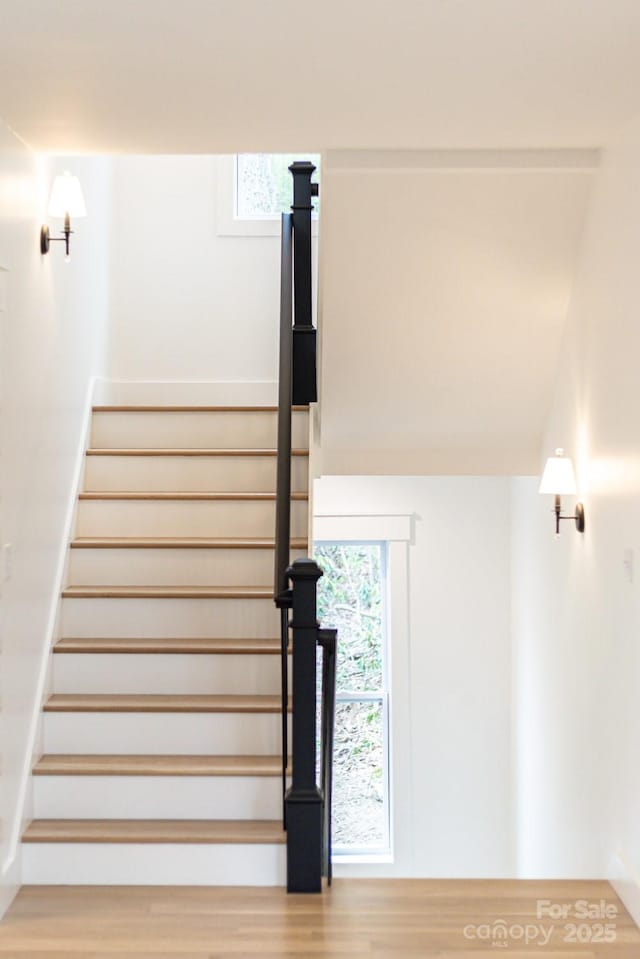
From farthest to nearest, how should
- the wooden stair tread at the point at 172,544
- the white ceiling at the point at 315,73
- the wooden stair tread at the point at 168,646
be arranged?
the wooden stair tread at the point at 172,544 → the wooden stair tread at the point at 168,646 → the white ceiling at the point at 315,73

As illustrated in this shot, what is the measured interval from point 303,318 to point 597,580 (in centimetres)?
186

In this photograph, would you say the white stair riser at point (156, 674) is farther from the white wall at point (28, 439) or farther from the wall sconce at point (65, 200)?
the wall sconce at point (65, 200)

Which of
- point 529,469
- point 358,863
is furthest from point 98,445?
point 358,863

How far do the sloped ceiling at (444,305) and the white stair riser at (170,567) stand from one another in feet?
2.61

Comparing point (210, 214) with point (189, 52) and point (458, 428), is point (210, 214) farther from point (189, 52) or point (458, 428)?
point (189, 52)

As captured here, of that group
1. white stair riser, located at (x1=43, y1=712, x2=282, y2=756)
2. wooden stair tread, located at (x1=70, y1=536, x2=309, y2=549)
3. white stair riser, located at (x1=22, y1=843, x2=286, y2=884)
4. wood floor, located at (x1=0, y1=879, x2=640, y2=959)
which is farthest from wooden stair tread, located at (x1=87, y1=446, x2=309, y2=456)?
wood floor, located at (x1=0, y1=879, x2=640, y2=959)

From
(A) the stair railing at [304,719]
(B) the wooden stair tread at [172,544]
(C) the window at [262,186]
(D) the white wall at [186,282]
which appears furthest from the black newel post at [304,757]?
(C) the window at [262,186]

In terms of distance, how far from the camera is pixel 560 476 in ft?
13.0

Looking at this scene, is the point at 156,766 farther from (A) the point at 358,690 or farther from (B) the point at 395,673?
(A) the point at 358,690

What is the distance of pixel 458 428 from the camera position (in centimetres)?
484

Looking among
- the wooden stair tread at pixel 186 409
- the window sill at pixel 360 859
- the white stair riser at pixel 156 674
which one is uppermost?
the wooden stair tread at pixel 186 409

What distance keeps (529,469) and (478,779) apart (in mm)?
2174

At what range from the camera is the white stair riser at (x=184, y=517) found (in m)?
4.60

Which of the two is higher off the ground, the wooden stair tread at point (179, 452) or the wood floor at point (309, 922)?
the wooden stair tread at point (179, 452)
